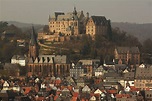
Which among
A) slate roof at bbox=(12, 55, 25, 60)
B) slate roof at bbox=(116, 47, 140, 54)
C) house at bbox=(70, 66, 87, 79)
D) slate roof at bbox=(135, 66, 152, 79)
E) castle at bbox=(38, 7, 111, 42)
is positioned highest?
castle at bbox=(38, 7, 111, 42)

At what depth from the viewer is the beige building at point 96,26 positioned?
5441cm

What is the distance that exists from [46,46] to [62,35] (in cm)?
274

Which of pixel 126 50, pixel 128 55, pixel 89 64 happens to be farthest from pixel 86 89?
pixel 126 50

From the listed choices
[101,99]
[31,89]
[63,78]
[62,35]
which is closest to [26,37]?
[62,35]

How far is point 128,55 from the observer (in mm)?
50219

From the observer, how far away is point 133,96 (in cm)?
3406

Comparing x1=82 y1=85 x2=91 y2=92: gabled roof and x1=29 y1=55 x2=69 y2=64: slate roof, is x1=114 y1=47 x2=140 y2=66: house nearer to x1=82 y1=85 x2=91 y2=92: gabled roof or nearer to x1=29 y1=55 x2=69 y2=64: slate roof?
x1=29 y1=55 x2=69 y2=64: slate roof

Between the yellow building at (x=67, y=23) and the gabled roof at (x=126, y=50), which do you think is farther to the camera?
the yellow building at (x=67, y=23)

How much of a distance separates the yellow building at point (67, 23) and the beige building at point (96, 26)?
1264 millimetres

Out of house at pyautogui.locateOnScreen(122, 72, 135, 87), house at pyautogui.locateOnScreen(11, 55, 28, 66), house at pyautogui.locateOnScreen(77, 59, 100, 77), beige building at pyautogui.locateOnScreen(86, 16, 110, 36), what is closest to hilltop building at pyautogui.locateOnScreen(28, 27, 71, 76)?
house at pyautogui.locateOnScreen(11, 55, 28, 66)

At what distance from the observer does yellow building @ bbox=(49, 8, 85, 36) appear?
5550cm

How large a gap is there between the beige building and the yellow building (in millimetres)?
1264

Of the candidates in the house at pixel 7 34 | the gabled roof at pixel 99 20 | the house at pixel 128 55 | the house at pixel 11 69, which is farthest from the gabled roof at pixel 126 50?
the house at pixel 7 34

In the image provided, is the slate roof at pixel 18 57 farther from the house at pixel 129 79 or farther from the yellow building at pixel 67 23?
the house at pixel 129 79
